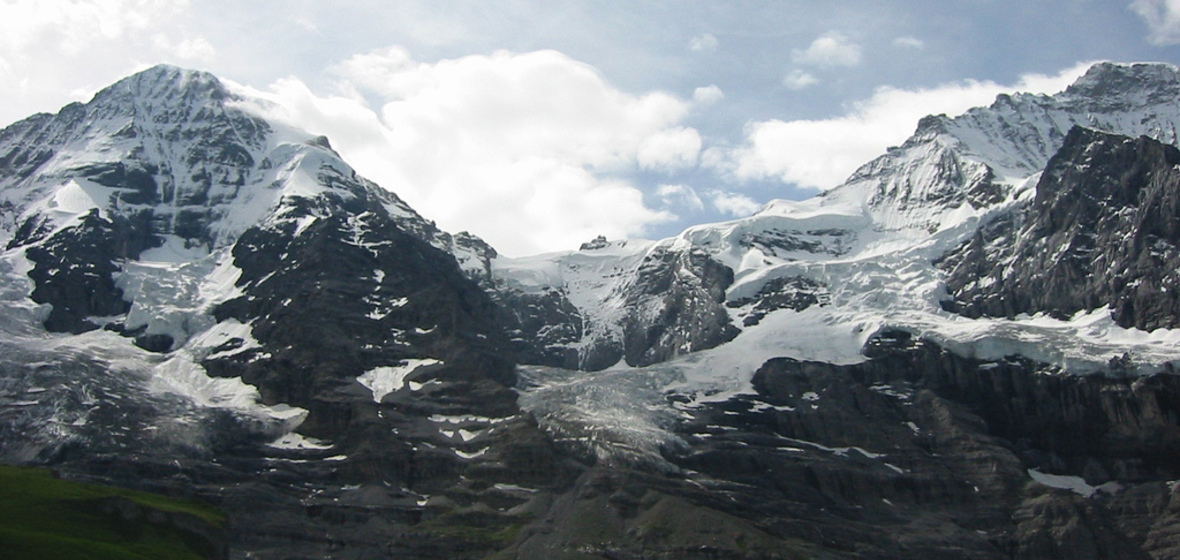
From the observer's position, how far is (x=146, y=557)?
195000 mm

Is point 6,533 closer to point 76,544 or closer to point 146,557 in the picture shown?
point 76,544

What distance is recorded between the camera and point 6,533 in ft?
593

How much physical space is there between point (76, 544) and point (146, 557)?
12026mm

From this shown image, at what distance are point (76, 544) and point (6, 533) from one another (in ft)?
31.8

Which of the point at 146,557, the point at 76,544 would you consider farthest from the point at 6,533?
the point at 146,557

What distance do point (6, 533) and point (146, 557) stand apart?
70.5ft

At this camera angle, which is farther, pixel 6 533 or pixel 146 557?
pixel 146 557

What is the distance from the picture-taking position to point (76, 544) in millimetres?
186000
